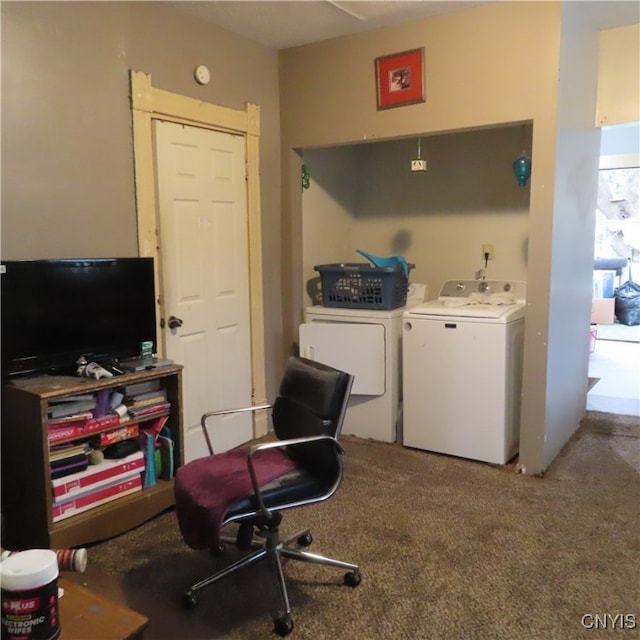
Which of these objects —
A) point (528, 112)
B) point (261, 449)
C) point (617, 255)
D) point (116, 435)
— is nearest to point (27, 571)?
point (261, 449)

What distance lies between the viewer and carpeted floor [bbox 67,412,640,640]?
1935mm

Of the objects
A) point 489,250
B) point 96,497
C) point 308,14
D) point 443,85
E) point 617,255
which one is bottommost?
point 96,497

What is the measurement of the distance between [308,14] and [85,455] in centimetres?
247

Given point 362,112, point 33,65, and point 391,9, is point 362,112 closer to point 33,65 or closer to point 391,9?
point 391,9

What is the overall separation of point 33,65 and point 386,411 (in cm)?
259

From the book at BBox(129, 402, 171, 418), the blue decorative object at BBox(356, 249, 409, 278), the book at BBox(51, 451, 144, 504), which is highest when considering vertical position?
the blue decorative object at BBox(356, 249, 409, 278)

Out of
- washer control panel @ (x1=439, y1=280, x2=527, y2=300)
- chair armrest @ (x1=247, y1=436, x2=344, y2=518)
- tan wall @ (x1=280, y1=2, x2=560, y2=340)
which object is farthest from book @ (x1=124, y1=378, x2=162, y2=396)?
washer control panel @ (x1=439, y1=280, x2=527, y2=300)

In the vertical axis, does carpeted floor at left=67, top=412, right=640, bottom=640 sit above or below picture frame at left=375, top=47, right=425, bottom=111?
below

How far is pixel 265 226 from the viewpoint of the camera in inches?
143

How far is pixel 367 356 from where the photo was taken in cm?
356

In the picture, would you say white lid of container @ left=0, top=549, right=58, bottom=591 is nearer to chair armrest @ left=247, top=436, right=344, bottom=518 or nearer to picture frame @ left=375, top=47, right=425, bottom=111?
chair armrest @ left=247, top=436, right=344, bottom=518

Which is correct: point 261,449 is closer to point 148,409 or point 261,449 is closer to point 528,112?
point 148,409

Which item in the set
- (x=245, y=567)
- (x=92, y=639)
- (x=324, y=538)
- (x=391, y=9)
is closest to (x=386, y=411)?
(x=324, y=538)

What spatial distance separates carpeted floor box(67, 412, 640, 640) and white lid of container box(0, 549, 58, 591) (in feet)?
2.89
